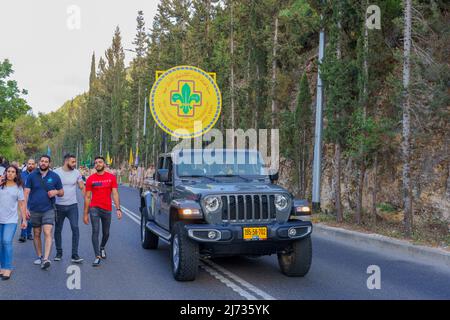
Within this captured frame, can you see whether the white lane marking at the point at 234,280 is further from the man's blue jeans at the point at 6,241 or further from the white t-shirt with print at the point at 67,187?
the man's blue jeans at the point at 6,241

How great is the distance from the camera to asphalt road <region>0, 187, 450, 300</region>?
7.13 metres

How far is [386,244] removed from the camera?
1180 cm

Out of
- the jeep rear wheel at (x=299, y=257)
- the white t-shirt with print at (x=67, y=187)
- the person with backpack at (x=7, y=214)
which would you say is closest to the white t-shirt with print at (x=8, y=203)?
the person with backpack at (x=7, y=214)

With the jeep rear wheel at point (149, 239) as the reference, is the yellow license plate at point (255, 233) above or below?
above

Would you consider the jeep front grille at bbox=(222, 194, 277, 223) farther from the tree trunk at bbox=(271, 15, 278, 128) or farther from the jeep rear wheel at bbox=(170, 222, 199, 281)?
the tree trunk at bbox=(271, 15, 278, 128)

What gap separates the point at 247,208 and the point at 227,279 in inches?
47.0

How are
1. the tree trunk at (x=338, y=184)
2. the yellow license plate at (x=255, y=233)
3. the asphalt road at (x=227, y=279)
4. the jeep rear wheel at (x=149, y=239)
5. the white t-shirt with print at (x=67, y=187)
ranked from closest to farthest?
the asphalt road at (x=227, y=279), the yellow license plate at (x=255, y=233), the white t-shirt with print at (x=67, y=187), the jeep rear wheel at (x=149, y=239), the tree trunk at (x=338, y=184)

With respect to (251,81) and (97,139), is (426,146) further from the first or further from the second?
(97,139)

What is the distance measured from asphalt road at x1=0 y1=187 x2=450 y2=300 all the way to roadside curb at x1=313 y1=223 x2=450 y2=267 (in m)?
0.35

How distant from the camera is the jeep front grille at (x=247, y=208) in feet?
25.8

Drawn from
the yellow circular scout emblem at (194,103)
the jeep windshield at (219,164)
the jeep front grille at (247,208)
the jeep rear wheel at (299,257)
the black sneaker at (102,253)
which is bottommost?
the black sneaker at (102,253)

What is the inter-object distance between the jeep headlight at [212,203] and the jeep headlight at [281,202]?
0.94m

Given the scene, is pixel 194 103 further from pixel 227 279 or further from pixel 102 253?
pixel 227 279

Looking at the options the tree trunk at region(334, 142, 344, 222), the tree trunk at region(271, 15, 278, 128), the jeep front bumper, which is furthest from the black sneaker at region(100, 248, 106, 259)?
the tree trunk at region(271, 15, 278, 128)
